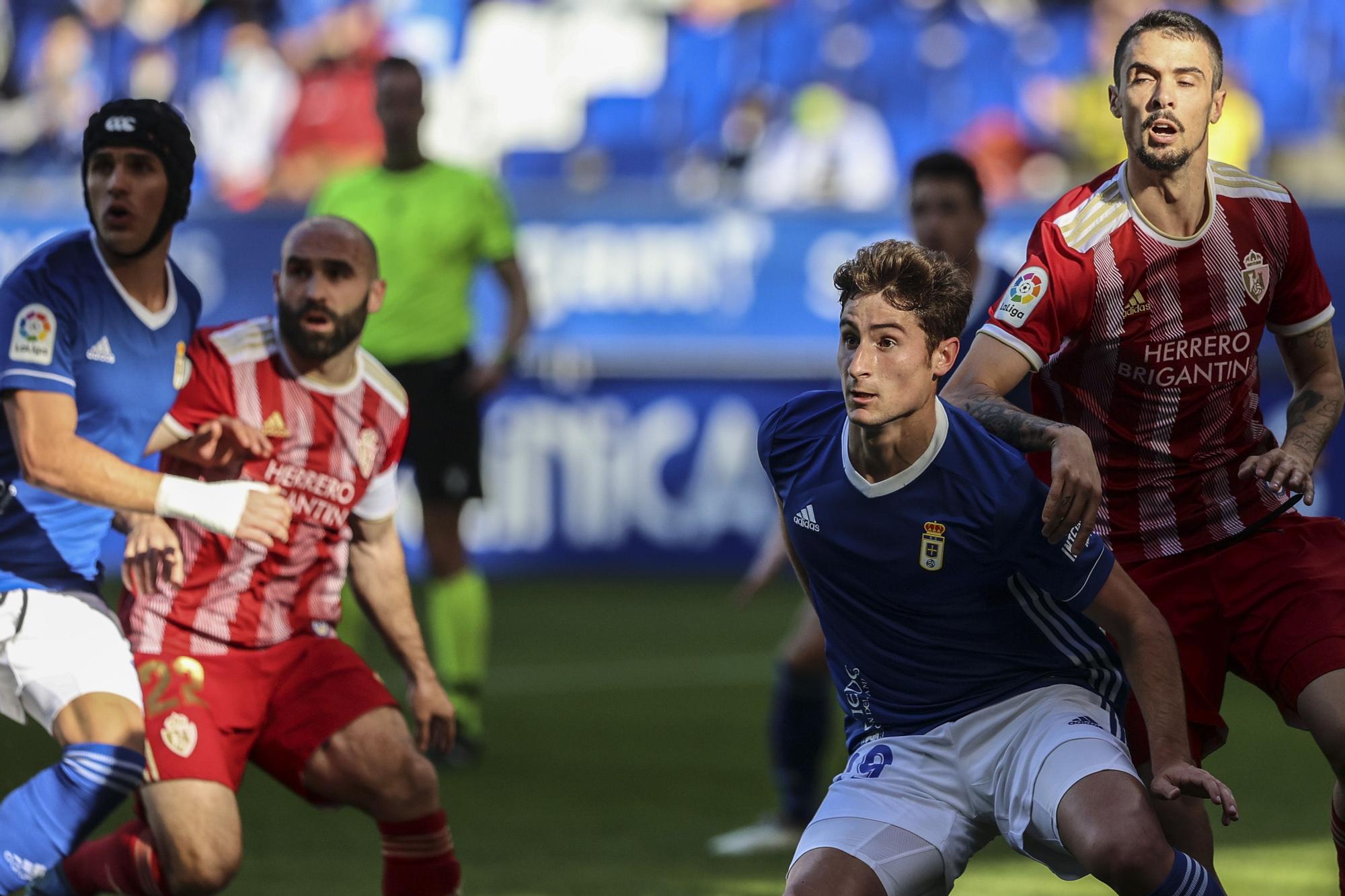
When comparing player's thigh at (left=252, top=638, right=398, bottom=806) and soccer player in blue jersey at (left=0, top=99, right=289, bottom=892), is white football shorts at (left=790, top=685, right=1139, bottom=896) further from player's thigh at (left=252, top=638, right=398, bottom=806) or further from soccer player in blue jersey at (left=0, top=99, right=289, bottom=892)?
soccer player in blue jersey at (left=0, top=99, right=289, bottom=892)

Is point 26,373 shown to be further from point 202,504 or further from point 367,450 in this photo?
point 367,450

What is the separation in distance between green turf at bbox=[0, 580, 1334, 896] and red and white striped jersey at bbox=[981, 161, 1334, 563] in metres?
1.62

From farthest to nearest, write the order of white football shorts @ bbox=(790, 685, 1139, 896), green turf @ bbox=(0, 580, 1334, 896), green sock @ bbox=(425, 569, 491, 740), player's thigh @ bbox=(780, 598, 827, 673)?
1. green sock @ bbox=(425, 569, 491, 740)
2. player's thigh @ bbox=(780, 598, 827, 673)
3. green turf @ bbox=(0, 580, 1334, 896)
4. white football shorts @ bbox=(790, 685, 1139, 896)

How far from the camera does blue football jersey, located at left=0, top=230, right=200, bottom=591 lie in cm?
425

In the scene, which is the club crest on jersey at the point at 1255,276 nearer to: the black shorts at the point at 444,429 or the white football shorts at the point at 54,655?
the white football shorts at the point at 54,655

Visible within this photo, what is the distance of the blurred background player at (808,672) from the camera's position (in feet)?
18.3

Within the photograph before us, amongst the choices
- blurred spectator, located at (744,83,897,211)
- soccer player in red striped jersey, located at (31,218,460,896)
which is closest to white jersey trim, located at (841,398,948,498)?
soccer player in red striped jersey, located at (31,218,460,896)

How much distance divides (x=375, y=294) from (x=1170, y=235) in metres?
1.99

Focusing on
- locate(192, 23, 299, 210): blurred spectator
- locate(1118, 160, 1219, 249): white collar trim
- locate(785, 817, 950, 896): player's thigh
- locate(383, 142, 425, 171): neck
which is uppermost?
locate(192, 23, 299, 210): blurred spectator

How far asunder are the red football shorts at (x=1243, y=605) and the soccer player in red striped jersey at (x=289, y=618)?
1756mm

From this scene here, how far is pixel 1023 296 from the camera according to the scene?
13.0 ft

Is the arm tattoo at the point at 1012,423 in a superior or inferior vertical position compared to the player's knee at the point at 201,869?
superior

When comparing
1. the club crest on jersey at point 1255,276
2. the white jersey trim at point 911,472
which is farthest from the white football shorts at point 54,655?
the club crest on jersey at point 1255,276

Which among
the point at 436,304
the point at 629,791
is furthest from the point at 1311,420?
the point at 436,304
